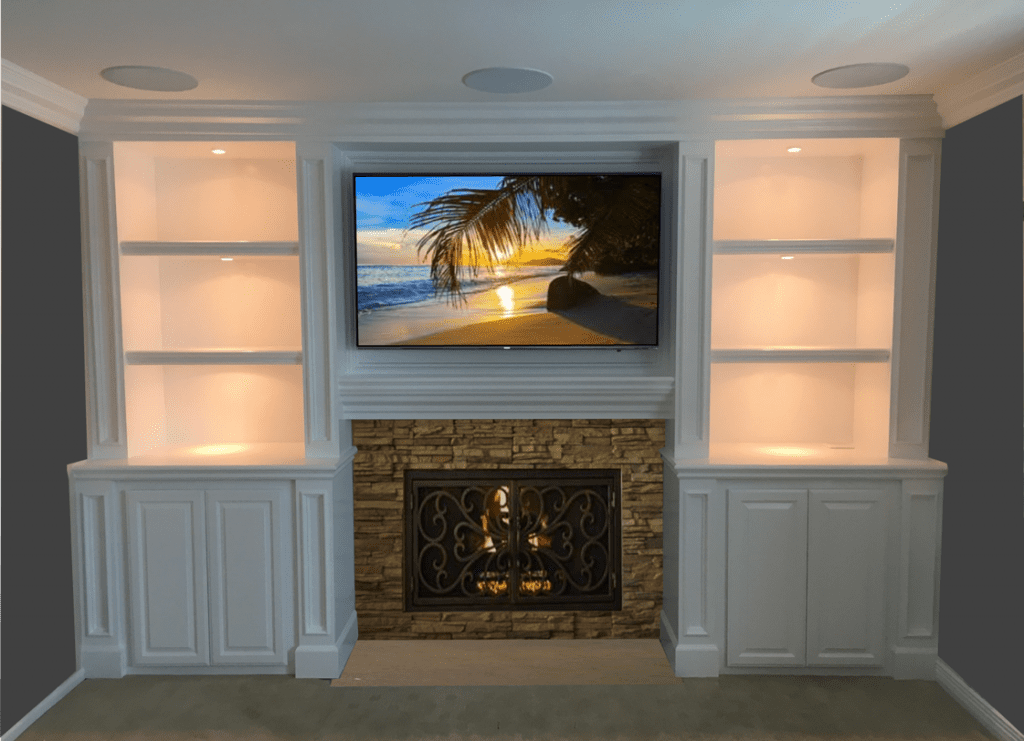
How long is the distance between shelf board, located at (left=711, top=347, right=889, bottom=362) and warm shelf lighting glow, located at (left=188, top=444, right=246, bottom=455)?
2.36 meters

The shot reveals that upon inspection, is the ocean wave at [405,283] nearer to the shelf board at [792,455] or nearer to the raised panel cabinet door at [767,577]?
the shelf board at [792,455]

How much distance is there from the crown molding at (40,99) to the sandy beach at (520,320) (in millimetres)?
1496

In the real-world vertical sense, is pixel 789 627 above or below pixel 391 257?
below

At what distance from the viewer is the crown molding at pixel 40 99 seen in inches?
107

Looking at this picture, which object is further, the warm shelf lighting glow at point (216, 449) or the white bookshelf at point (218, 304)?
the white bookshelf at point (218, 304)

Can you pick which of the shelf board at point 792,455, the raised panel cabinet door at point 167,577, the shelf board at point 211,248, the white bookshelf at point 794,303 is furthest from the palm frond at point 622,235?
the raised panel cabinet door at point 167,577

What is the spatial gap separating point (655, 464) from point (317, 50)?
2400mm

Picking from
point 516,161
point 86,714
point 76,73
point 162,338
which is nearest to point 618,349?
point 516,161

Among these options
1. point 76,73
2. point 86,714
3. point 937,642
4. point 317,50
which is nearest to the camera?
point 317,50

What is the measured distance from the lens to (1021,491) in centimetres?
285

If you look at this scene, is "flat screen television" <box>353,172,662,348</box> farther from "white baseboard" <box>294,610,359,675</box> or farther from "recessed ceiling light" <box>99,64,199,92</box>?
"white baseboard" <box>294,610,359,675</box>

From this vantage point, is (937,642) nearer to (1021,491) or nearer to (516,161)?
(1021,491)

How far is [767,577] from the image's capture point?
321 centimetres

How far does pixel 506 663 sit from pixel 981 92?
320cm
